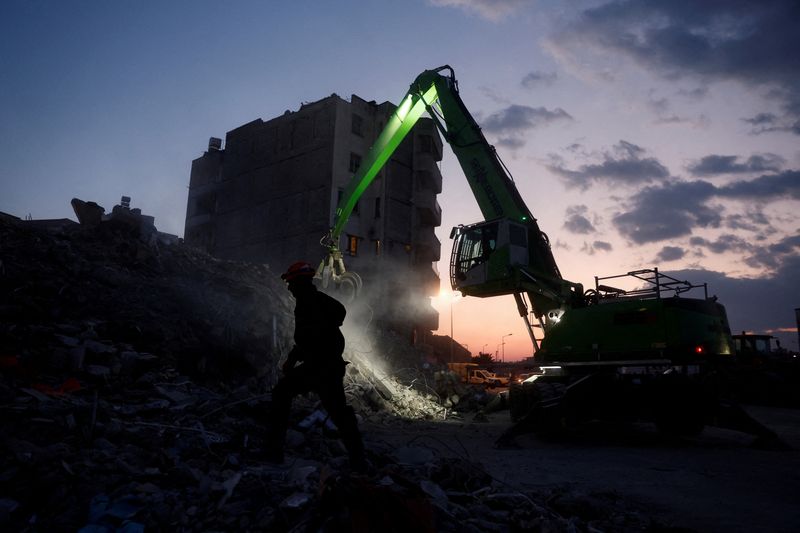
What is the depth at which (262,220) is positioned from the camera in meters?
34.1

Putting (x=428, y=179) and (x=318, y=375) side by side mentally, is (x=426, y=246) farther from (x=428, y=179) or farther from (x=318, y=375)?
(x=318, y=375)

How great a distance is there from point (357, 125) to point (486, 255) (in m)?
25.0

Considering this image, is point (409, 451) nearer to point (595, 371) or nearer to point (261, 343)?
point (595, 371)

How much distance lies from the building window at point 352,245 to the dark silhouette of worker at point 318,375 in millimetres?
25749

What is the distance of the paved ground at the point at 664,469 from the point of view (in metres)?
4.22

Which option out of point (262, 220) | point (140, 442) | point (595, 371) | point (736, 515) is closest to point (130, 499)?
point (140, 442)

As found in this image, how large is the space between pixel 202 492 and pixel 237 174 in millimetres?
36175

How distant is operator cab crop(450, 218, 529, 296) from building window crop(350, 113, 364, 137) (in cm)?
2382

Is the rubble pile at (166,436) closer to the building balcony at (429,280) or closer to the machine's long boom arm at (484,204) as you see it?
the machine's long boom arm at (484,204)

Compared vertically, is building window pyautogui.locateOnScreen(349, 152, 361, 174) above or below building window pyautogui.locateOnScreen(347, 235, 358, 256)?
above

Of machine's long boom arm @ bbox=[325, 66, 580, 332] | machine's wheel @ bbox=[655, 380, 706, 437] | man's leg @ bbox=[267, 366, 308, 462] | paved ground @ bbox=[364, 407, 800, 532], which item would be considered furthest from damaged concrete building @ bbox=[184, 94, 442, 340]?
man's leg @ bbox=[267, 366, 308, 462]

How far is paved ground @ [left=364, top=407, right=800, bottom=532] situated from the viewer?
166 inches

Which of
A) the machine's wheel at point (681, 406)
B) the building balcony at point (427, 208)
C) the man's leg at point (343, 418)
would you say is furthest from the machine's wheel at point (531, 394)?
the building balcony at point (427, 208)

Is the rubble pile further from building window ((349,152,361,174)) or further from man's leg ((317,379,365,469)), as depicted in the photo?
building window ((349,152,361,174))
